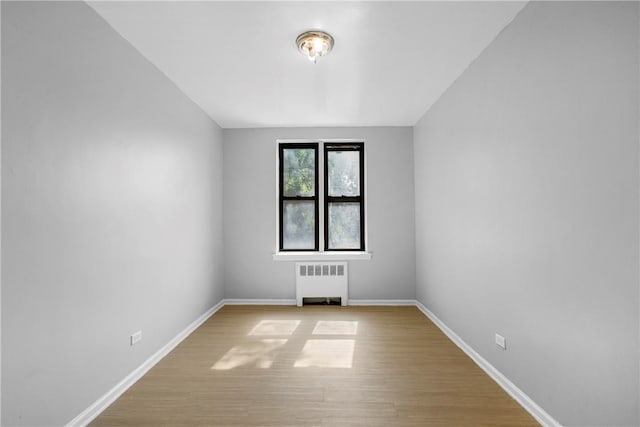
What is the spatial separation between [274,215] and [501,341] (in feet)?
10.9

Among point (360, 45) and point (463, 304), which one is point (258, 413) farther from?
point (360, 45)

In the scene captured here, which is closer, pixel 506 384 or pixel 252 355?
pixel 506 384

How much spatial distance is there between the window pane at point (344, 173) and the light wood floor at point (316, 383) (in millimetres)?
2090

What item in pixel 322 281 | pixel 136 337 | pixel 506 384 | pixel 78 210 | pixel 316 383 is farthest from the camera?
pixel 322 281

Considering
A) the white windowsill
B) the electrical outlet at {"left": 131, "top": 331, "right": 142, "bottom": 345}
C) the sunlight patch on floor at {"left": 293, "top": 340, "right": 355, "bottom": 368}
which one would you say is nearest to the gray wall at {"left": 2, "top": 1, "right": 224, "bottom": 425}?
the electrical outlet at {"left": 131, "top": 331, "right": 142, "bottom": 345}

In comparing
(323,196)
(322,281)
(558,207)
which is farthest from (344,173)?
(558,207)

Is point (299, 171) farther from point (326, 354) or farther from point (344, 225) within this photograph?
point (326, 354)

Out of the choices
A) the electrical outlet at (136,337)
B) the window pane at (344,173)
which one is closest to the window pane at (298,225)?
the window pane at (344,173)

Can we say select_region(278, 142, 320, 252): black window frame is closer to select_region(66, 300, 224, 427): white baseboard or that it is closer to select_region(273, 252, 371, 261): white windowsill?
select_region(273, 252, 371, 261): white windowsill

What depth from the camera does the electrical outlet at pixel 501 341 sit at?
7.86 feet

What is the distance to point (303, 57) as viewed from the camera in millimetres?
2801

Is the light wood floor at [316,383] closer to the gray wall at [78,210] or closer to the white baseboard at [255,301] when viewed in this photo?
the gray wall at [78,210]

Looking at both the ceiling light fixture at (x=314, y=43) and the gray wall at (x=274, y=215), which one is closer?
the ceiling light fixture at (x=314, y=43)

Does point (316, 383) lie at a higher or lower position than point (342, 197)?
lower
